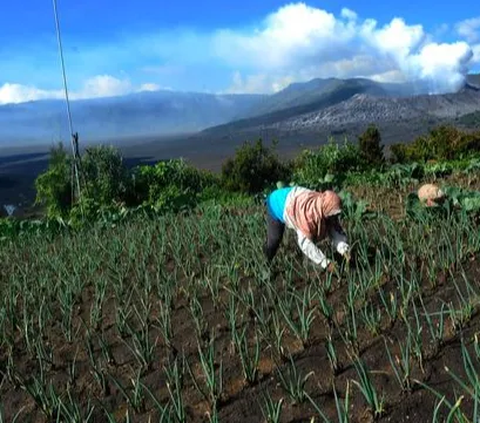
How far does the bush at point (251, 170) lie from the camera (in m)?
14.9

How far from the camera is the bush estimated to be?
14.9 meters

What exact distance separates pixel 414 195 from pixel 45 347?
10.4ft

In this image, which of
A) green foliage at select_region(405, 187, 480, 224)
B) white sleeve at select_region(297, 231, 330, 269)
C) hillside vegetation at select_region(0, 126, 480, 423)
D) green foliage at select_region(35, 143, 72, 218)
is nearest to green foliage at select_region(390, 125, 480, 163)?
hillside vegetation at select_region(0, 126, 480, 423)

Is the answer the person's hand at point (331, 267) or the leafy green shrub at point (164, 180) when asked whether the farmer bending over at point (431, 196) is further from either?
the leafy green shrub at point (164, 180)

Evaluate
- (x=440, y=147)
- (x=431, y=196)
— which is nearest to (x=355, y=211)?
(x=431, y=196)

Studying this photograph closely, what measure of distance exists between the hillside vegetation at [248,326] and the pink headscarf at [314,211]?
0.28 metres

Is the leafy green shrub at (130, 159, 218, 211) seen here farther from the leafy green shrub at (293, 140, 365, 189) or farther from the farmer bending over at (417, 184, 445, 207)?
the farmer bending over at (417, 184, 445, 207)

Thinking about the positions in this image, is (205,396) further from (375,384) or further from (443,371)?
(443,371)

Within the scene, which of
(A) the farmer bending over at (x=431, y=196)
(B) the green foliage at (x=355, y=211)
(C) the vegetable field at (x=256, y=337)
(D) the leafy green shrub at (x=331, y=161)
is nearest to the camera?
(C) the vegetable field at (x=256, y=337)

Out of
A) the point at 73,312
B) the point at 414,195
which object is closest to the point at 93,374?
the point at 73,312

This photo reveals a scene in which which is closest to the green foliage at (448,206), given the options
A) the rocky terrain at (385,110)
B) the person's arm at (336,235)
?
the person's arm at (336,235)

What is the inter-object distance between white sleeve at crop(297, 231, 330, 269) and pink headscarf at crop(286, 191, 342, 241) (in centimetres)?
3

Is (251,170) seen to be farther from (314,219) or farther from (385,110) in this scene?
(385,110)

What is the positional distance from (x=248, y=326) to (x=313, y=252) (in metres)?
0.73
